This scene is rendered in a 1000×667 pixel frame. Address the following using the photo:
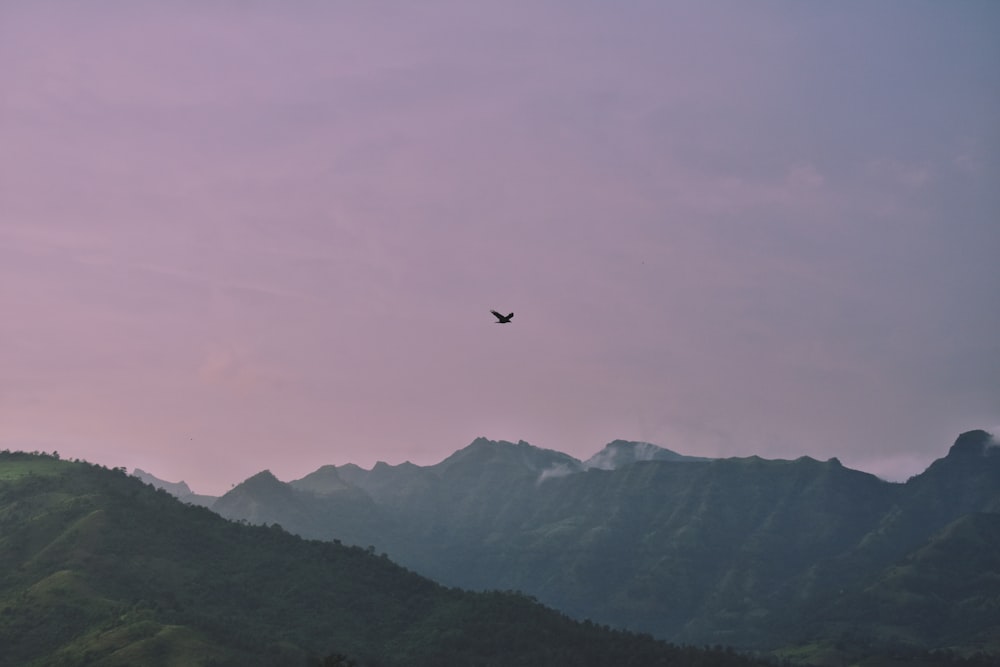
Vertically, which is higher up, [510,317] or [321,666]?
[510,317]

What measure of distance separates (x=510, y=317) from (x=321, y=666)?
83.3 metres

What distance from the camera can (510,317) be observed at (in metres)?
136

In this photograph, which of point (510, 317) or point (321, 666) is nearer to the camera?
point (510, 317)

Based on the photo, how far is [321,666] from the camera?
614 feet
